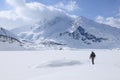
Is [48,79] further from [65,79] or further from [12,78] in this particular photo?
[12,78]

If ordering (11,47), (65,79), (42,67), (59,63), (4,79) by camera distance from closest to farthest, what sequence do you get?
(65,79)
(4,79)
(42,67)
(59,63)
(11,47)

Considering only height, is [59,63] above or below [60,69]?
above

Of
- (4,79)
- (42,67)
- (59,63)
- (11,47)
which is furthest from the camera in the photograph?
(11,47)

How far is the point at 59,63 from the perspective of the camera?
32531 mm

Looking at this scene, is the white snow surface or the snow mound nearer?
the white snow surface

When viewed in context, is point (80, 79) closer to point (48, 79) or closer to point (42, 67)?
point (48, 79)

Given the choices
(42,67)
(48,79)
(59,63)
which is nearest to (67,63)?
(59,63)

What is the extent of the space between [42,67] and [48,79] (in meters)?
14.0

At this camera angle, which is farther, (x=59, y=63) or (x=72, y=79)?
(x=59, y=63)

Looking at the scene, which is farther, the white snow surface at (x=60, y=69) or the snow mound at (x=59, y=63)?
the snow mound at (x=59, y=63)

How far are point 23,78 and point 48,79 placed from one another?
19.4ft

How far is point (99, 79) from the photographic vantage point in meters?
15.1

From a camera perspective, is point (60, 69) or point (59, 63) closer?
point (60, 69)

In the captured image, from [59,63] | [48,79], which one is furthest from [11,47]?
[48,79]
